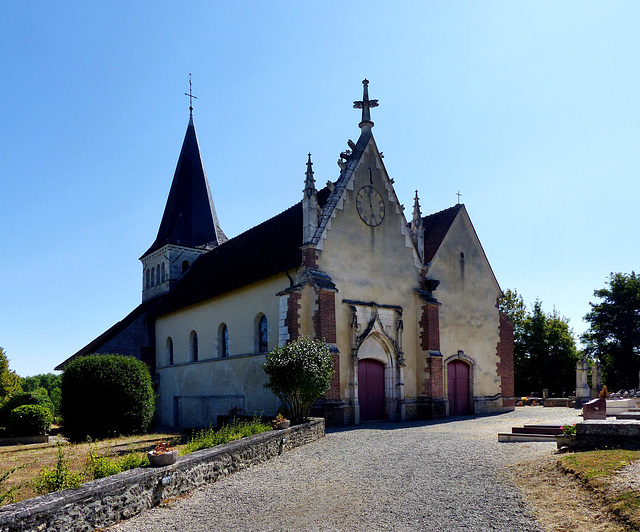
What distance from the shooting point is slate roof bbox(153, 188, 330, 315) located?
72.9 feet

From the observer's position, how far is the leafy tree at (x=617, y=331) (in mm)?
44656

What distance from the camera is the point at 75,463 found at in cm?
1245

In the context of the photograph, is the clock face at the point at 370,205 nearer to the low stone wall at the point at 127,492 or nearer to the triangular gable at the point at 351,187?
the triangular gable at the point at 351,187

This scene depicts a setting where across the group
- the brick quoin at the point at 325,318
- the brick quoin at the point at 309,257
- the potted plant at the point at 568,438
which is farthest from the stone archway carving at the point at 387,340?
the potted plant at the point at 568,438

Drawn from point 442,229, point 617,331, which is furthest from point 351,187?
point 617,331

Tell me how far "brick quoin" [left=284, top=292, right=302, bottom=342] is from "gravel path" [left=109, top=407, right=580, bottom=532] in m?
6.36

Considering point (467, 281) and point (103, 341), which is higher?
point (467, 281)

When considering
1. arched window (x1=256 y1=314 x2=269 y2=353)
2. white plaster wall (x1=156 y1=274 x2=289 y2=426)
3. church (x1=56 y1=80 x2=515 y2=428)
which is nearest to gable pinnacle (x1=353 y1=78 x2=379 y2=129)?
church (x1=56 y1=80 x2=515 y2=428)

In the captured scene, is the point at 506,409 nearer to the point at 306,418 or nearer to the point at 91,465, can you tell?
the point at 306,418

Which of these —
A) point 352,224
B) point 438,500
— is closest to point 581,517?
point 438,500

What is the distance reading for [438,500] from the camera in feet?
27.4

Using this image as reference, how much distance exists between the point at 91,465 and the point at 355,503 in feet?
13.8

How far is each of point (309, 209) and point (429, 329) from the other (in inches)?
288

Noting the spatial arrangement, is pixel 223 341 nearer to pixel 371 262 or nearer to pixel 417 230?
pixel 371 262
